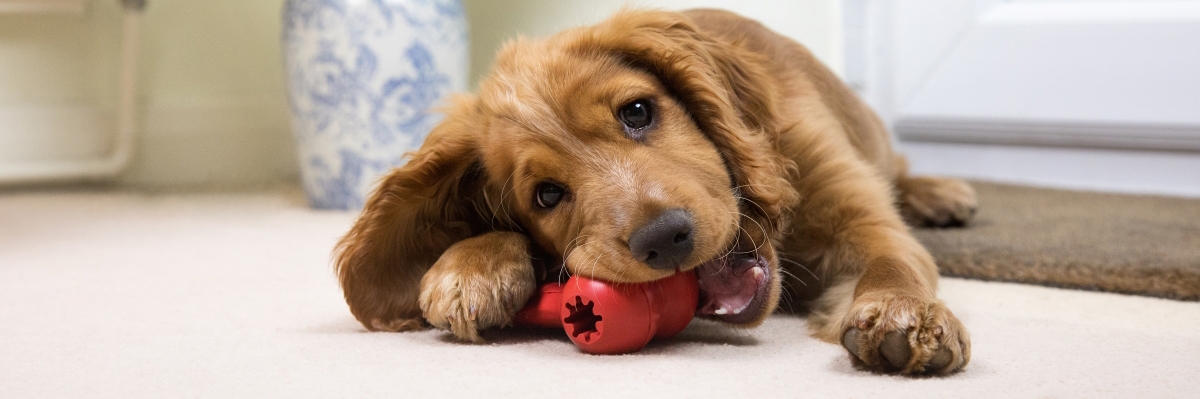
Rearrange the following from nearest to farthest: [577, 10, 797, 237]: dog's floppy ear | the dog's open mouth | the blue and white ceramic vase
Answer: the dog's open mouth < [577, 10, 797, 237]: dog's floppy ear < the blue and white ceramic vase

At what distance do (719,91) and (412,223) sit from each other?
24.2 inches

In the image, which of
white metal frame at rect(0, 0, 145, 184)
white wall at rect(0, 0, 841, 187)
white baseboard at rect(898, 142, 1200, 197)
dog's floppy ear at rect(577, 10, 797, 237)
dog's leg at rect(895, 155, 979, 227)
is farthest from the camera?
white wall at rect(0, 0, 841, 187)

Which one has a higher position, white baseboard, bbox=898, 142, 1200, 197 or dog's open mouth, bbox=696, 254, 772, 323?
dog's open mouth, bbox=696, 254, 772, 323

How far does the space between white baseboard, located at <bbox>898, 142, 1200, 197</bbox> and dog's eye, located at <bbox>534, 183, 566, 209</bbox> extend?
8.59ft

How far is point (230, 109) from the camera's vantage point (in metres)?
4.51

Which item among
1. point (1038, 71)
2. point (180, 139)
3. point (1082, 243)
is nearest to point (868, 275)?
point (1082, 243)

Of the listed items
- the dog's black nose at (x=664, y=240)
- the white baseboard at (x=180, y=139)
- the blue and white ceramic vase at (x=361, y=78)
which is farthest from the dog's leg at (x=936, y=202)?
the white baseboard at (x=180, y=139)

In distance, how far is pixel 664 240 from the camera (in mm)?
1433

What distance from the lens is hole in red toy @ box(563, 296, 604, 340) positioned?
61.0 inches

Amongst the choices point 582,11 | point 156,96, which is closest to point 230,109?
point 156,96

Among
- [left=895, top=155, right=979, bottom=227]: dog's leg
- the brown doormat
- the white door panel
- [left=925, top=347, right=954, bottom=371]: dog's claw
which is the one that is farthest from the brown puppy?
the white door panel

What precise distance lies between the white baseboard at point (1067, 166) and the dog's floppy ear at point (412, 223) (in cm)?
259

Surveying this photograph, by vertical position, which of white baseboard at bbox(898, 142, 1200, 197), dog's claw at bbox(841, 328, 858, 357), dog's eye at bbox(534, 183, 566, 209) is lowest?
white baseboard at bbox(898, 142, 1200, 197)

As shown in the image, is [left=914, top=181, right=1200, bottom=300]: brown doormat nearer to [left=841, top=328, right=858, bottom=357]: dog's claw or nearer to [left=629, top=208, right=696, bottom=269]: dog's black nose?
[left=841, top=328, right=858, bottom=357]: dog's claw
